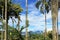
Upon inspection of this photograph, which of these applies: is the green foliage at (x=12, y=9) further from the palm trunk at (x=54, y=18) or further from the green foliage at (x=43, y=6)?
the palm trunk at (x=54, y=18)

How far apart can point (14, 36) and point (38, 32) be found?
12995 millimetres

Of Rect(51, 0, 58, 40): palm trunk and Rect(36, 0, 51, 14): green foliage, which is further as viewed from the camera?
Rect(36, 0, 51, 14): green foliage

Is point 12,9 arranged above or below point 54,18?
above

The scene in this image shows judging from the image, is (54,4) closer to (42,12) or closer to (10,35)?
(10,35)

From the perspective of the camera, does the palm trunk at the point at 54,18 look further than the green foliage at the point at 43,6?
No

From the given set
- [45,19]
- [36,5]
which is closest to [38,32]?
[45,19]

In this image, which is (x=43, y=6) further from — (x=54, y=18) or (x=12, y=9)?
(x=54, y=18)

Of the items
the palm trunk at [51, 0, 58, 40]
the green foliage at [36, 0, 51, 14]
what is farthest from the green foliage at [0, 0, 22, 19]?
the palm trunk at [51, 0, 58, 40]

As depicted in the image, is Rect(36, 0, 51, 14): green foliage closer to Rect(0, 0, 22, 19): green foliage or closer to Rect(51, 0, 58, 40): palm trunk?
Rect(0, 0, 22, 19): green foliage

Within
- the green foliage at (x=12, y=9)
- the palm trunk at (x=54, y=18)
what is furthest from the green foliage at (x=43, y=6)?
the palm trunk at (x=54, y=18)

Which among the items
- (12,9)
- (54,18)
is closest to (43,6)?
(12,9)

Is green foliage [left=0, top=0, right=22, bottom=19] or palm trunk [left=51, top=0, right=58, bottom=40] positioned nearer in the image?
palm trunk [left=51, top=0, right=58, bottom=40]

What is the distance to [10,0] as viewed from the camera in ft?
121

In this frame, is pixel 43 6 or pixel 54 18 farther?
pixel 43 6
